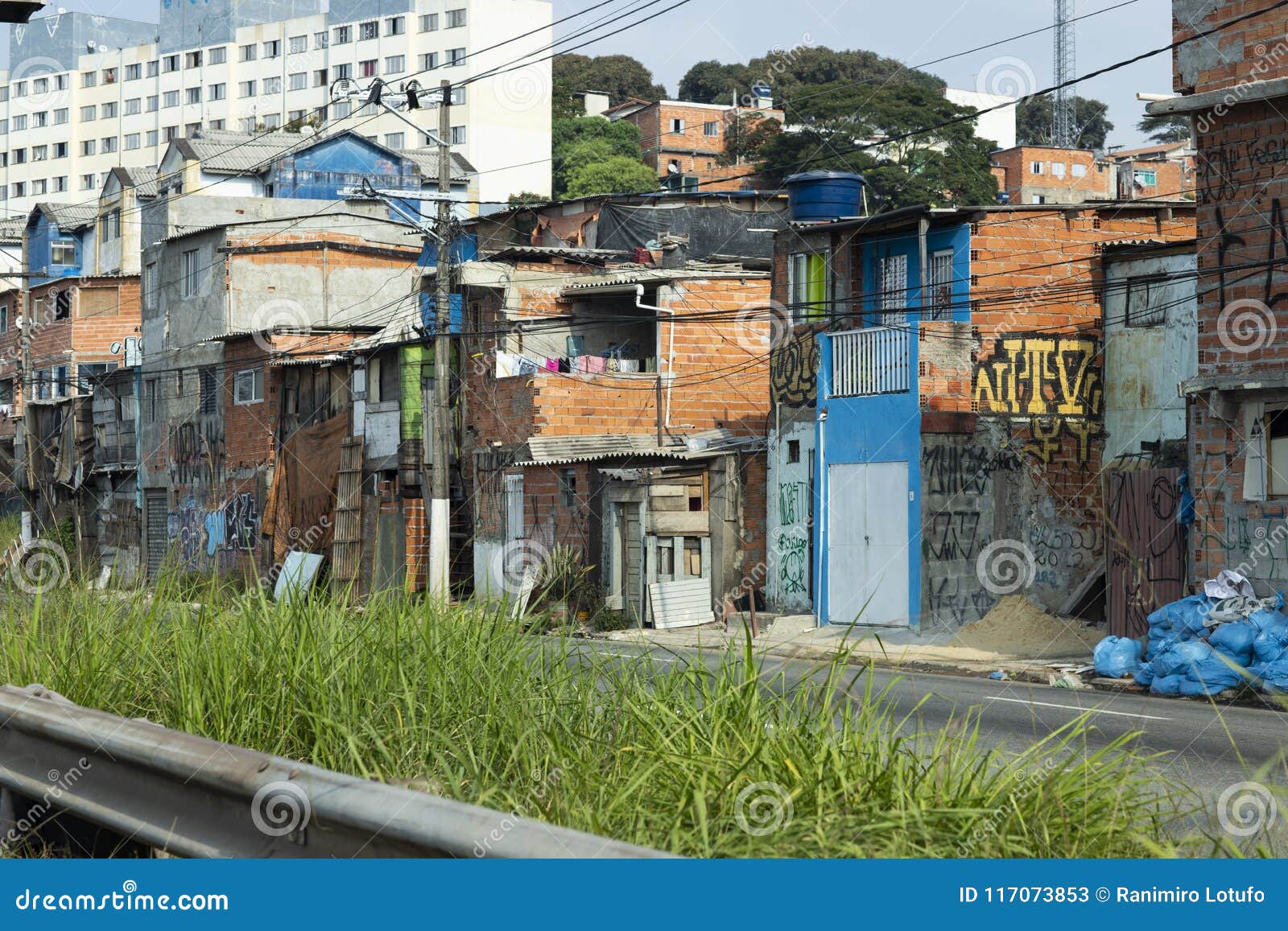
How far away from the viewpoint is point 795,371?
28.0 meters

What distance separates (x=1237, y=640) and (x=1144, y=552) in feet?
11.9

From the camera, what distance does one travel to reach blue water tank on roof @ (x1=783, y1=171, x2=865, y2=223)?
29.5 m

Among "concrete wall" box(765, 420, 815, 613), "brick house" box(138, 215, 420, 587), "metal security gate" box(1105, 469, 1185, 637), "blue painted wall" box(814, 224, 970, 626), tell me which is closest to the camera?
"metal security gate" box(1105, 469, 1185, 637)

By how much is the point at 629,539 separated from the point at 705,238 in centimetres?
1574

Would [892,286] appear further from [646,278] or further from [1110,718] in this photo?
[1110,718]

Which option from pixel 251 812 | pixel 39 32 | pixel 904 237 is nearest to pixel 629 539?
pixel 904 237

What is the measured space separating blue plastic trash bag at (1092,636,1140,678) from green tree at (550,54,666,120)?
93.2m

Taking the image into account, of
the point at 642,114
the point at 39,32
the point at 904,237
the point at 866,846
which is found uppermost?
the point at 39,32

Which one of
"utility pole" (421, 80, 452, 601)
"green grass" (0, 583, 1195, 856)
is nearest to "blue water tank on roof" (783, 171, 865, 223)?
"utility pole" (421, 80, 452, 601)

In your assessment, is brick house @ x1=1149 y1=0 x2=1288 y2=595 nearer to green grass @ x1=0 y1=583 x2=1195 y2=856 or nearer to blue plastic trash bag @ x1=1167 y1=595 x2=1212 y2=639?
blue plastic trash bag @ x1=1167 y1=595 x2=1212 y2=639

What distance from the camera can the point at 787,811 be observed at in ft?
16.2

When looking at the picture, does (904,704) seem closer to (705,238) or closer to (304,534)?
(304,534)

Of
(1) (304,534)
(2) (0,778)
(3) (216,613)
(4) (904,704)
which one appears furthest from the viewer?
(1) (304,534)

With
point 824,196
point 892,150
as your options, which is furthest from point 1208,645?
point 892,150
